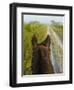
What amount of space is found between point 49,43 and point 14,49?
0.72 ft

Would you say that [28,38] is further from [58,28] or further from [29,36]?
[58,28]

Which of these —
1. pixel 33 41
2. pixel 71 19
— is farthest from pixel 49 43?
pixel 71 19

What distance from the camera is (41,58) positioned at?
164cm

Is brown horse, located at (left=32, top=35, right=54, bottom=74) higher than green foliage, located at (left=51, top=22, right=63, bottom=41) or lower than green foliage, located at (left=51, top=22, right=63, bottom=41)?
lower

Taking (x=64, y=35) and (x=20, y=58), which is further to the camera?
(x=64, y=35)

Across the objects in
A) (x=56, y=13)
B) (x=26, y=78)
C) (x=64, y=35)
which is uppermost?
(x=56, y=13)

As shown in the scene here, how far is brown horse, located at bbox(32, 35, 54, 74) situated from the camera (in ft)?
5.33

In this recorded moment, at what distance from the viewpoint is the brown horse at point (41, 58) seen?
1.62m

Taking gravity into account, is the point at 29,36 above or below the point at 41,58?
above

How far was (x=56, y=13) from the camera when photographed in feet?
5.49

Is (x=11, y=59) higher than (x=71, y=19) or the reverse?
the reverse

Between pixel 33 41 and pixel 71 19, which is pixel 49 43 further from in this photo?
pixel 71 19

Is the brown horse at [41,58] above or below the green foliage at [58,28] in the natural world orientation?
below

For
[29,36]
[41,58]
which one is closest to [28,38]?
[29,36]
